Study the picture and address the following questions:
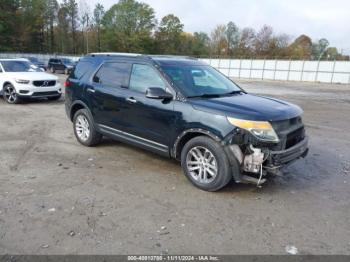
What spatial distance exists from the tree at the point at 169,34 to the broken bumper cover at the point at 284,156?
77.5m

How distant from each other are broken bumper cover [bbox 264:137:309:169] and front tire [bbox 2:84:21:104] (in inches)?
415

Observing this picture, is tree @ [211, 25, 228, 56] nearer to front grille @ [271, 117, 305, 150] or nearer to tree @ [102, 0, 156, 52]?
tree @ [102, 0, 156, 52]

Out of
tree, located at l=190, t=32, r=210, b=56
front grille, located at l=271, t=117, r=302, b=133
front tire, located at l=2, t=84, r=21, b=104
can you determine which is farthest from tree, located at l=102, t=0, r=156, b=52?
front grille, located at l=271, t=117, r=302, b=133

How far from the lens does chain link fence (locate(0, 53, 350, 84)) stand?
35.8 meters

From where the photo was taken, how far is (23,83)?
11.7m

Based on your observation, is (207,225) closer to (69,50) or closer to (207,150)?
(207,150)

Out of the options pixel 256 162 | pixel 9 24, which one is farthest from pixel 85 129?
pixel 9 24

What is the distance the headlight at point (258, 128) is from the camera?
4172 millimetres

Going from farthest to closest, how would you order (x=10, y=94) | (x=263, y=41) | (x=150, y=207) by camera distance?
(x=263, y=41) < (x=10, y=94) < (x=150, y=207)

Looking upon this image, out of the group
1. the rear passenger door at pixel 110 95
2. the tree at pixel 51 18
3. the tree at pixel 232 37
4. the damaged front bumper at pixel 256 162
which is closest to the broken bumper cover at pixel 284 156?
the damaged front bumper at pixel 256 162

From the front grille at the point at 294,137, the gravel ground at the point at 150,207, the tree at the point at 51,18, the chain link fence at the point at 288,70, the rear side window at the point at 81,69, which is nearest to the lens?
the gravel ground at the point at 150,207

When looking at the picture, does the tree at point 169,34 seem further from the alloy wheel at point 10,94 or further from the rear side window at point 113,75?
the rear side window at point 113,75

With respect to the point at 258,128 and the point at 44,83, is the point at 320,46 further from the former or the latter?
the point at 258,128

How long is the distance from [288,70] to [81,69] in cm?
3726
